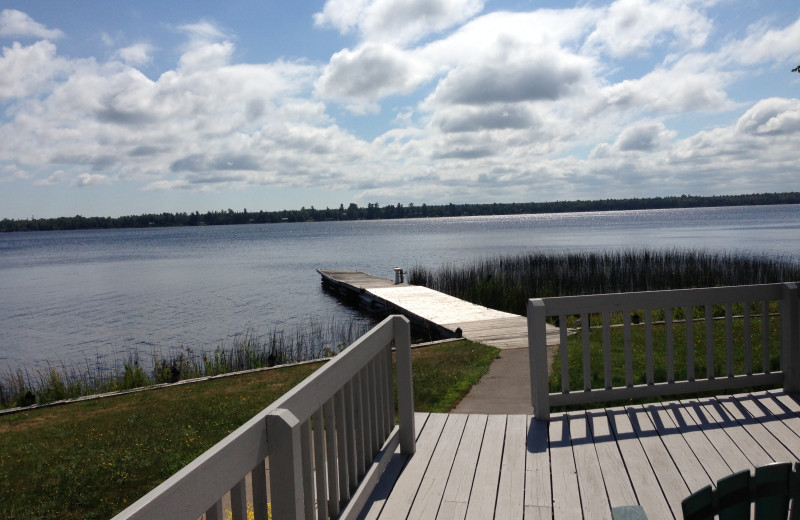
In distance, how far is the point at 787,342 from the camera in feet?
18.2

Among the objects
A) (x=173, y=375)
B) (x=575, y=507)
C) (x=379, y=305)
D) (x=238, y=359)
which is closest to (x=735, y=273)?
(x=379, y=305)

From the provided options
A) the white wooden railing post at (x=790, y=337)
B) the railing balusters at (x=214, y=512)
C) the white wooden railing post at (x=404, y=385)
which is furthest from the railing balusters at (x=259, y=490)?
the white wooden railing post at (x=790, y=337)

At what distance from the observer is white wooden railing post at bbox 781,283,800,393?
548cm

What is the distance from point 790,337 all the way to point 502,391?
3014 mm

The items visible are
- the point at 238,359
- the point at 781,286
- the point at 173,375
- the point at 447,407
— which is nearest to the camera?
the point at 781,286

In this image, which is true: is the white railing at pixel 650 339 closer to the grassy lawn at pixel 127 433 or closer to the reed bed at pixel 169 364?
the grassy lawn at pixel 127 433

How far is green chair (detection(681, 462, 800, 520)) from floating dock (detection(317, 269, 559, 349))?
335 inches

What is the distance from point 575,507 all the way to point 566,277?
62.9ft

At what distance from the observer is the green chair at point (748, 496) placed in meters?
1.72

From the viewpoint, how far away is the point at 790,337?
18.2ft

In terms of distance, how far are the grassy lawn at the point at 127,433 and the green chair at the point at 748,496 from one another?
14.6 ft

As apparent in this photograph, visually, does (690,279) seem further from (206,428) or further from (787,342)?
(206,428)

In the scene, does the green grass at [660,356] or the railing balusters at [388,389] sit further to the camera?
the green grass at [660,356]

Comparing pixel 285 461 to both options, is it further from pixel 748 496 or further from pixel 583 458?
pixel 583 458
